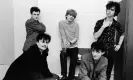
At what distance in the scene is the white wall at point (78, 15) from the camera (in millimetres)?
3744

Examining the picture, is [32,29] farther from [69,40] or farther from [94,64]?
[94,64]

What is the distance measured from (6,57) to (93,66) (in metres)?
1.74

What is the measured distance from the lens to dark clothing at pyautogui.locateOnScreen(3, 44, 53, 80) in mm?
2201

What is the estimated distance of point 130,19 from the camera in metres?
2.99

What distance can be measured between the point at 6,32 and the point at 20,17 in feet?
1.35

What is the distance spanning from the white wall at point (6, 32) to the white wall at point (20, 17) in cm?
8

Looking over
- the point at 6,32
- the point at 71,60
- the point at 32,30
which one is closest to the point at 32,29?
the point at 32,30

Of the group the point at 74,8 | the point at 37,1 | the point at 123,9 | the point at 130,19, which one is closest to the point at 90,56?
the point at 130,19

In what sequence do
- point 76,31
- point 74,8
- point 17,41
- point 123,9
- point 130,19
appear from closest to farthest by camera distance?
point 130,19
point 123,9
point 76,31
point 74,8
point 17,41

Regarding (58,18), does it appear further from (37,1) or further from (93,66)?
(93,66)

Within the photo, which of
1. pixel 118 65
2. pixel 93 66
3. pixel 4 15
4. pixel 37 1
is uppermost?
pixel 37 1

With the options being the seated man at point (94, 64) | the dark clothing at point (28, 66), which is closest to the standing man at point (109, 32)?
the seated man at point (94, 64)

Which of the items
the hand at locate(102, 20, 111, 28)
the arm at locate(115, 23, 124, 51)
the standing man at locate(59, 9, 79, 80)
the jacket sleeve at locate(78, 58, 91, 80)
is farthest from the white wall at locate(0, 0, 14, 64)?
the arm at locate(115, 23, 124, 51)

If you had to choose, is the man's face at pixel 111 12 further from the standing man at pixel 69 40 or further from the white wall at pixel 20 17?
the white wall at pixel 20 17
